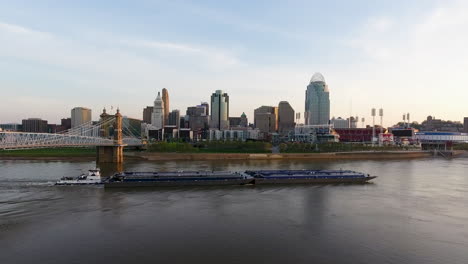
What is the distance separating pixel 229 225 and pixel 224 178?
18507mm

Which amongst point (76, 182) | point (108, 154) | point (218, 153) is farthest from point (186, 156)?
point (76, 182)

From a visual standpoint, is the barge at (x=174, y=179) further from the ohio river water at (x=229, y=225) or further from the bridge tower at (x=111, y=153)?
the bridge tower at (x=111, y=153)

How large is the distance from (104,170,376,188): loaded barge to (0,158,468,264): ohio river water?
2232mm

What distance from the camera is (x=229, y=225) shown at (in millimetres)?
24125

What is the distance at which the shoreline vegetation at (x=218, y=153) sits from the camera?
76250mm

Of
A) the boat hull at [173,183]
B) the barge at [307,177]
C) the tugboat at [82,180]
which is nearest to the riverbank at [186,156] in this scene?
the tugboat at [82,180]

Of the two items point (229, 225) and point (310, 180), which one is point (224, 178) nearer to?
point (310, 180)

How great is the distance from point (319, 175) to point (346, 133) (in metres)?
127

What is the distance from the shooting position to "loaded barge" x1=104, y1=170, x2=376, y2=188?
4016cm

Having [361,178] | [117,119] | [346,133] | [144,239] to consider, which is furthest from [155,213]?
[346,133]

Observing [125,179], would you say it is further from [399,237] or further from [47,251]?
[399,237]

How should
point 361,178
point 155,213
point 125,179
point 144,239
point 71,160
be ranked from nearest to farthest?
1. point 144,239
2. point 155,213
3. point 125,179
4. point 361,178
5. point 71,160

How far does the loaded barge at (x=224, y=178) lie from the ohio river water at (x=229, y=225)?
2.23 metres

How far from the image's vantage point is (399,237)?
72.1 feet
